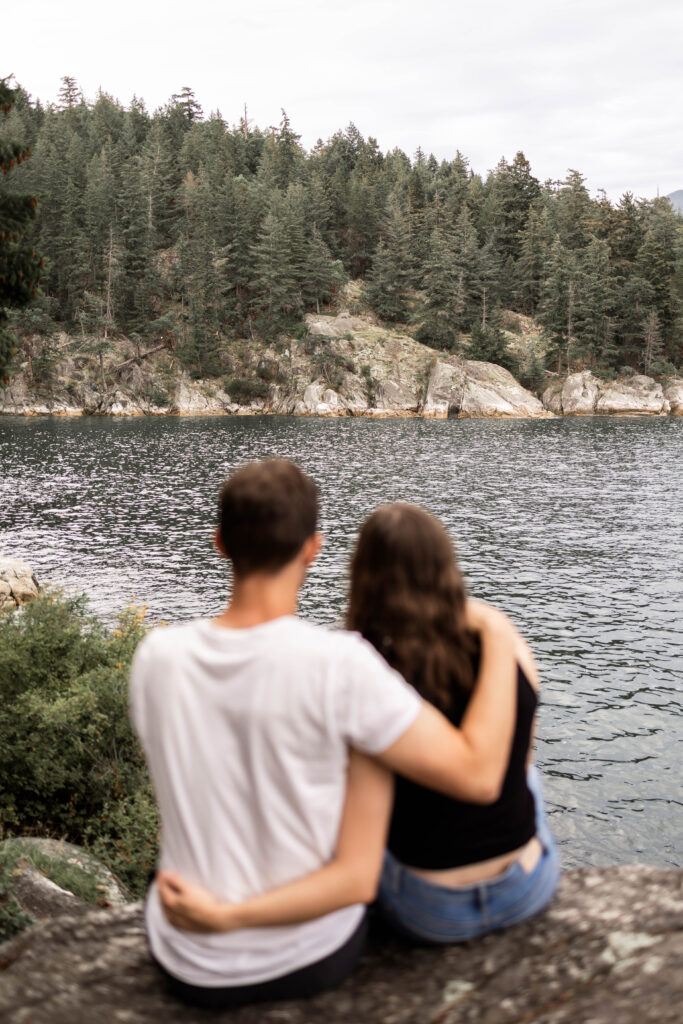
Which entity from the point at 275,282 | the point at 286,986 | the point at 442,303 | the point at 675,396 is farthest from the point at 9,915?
the point at 442,303

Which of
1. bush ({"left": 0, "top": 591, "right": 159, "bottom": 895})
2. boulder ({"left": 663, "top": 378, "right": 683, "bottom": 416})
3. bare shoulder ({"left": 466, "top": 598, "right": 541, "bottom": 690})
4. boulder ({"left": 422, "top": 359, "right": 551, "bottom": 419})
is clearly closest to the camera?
bare shoulder ({"left": 466, "top": 598, "right": 541, "bottom": 690})

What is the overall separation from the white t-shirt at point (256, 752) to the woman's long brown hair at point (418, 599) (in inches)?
13.1

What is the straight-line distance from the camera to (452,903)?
2.85 meters

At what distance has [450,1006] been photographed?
2615 millimetres

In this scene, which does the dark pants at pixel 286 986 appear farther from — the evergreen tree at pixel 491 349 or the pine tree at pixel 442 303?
the pine tree at pixel 442 303

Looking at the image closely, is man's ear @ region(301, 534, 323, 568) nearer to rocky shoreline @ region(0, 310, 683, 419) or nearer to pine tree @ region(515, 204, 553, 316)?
rocky shoreline @ region(0, 310, 683, 419)

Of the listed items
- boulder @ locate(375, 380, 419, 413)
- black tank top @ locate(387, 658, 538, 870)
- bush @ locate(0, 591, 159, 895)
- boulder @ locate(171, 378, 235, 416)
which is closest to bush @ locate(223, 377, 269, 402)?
boulder @ locate(171, 378, 235, 416)

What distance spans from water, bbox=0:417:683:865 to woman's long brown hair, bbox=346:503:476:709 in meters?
9.87

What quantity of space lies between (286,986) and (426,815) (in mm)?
686

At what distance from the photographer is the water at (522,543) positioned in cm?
1359

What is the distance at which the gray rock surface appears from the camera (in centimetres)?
256

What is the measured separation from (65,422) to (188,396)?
17352 millimetres

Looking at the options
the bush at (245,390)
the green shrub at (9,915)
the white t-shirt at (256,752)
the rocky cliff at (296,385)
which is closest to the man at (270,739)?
the white t-shirt at (256,752)

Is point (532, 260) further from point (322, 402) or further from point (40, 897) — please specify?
point (40, 897)
